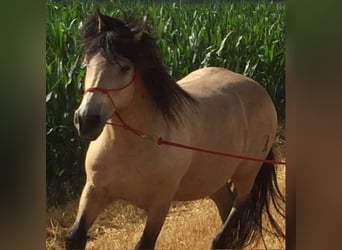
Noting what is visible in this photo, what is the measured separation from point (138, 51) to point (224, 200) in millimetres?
492

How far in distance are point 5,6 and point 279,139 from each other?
2.56 feet

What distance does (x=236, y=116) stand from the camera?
2006mm

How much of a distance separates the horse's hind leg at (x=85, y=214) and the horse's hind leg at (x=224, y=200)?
32cm

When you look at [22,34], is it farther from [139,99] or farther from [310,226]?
[310,226]

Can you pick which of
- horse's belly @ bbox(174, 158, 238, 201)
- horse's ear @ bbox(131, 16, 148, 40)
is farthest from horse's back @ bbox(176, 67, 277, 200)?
horse's ear @ bbox(131, 16, 148, 40)

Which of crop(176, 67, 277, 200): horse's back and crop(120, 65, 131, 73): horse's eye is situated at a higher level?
crop(120, 65, 131, 73): horse's eye

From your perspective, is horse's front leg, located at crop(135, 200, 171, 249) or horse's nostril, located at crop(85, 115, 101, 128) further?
horse's front leg, located at crop(135, 200, 171, 249)

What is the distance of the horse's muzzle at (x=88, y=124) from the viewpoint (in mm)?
1743

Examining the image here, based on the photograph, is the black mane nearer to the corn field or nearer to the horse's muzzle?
the corn field

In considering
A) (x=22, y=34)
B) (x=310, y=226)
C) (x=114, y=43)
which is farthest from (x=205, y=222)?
(x=22, y=34)

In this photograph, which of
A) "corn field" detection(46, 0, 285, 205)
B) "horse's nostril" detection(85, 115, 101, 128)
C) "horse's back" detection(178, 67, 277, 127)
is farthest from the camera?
"horse's back" detection(178, 67, 277, 127)

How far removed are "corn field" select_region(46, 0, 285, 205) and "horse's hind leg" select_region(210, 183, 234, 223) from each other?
26cm

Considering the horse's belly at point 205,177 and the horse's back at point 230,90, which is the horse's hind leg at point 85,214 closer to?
the horse's belly at point 205,177

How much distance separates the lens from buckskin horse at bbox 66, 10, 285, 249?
1.78 m
